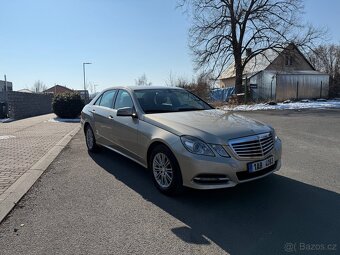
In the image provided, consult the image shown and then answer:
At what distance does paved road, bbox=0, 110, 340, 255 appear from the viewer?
3682 mm

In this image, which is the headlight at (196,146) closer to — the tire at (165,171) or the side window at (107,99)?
the tire at (165,171)

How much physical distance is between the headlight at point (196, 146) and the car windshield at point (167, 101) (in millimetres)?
1375

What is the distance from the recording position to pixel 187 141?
4770 mm

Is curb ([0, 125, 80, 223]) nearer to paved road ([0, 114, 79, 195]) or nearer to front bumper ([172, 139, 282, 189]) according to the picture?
paved road ([0, 114, 79, 195])

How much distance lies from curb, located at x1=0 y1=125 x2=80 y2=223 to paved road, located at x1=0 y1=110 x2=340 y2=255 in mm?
118

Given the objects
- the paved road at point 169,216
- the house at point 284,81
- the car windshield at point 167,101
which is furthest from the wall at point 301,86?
the paved road at point 169,216

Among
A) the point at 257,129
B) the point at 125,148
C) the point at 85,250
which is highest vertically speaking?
the point at 257,129

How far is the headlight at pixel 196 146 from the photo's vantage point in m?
4.66

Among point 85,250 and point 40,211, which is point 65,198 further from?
point 85,250

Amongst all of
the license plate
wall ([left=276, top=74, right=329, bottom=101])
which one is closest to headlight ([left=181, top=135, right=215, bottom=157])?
the license plate

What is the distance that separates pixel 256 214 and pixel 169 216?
42.3 inches

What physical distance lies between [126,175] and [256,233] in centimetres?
303

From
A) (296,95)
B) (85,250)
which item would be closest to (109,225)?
(85,250)

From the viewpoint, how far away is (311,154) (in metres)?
7.95
